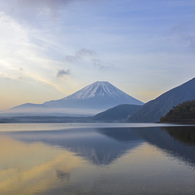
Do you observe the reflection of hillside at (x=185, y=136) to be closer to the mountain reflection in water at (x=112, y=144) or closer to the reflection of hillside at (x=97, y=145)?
the mountain reflection in water at (x=112, y=144)

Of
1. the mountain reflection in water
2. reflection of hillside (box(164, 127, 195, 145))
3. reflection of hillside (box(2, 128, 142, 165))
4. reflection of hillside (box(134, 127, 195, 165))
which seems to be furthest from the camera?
reflection of hillside (box(164, 127, 195, 145))

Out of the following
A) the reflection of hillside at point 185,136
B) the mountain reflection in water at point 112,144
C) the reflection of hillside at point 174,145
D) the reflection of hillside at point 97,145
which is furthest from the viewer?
the reflection of hillside at point 185,136

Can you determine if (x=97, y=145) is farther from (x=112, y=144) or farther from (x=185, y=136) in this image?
(x=185, y=136)

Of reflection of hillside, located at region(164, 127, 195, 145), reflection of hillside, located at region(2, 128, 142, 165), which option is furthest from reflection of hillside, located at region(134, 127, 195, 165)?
reflection of hillside, located at region(2, 128, 142, 165)

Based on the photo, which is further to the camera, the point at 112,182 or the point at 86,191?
the point at 112,182

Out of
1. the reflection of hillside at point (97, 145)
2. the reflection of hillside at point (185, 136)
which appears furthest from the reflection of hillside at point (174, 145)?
the reflection of hillside at point (97, 145)

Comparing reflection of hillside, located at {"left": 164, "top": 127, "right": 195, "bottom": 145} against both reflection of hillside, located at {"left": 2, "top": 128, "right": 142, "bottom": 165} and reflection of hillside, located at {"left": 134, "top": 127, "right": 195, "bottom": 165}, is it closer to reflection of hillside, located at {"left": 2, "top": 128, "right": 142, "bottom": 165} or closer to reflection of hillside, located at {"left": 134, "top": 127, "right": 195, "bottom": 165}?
reflection of hillside, located at {"left": 134, "top": 127, "right": 195, "bottom": 165}

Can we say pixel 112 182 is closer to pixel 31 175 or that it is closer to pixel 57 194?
pixel 57 194

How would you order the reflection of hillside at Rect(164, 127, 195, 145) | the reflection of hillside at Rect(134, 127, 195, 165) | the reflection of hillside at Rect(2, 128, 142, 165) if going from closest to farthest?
the reflection of hillside at Rect(134, 127, 195, 165)
the reflection of hillside at Rect(2, 128, 142, 165)
the reflection of hillside at Rect(164, 127, 195, 145)

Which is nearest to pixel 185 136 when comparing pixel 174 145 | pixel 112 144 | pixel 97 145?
pixel 174 145

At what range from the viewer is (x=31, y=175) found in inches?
1046

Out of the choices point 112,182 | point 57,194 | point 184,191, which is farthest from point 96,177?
point 184,191

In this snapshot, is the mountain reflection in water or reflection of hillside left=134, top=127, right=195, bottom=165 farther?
the mountain reflection in water

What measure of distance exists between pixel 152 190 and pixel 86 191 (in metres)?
4.86
